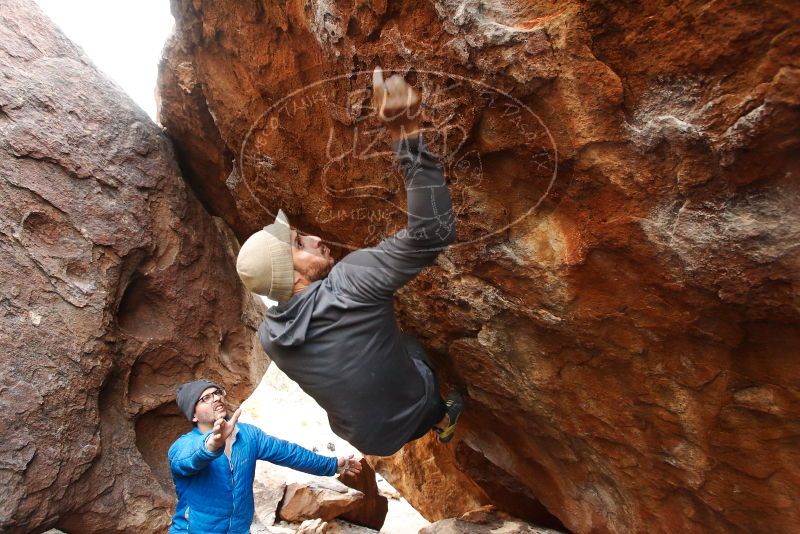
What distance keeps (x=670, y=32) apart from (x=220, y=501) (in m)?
3.03

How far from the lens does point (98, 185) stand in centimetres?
329

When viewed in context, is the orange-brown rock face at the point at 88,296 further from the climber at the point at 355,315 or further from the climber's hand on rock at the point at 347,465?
the climber at the point at 355,315

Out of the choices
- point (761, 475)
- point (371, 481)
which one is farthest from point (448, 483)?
point (761, 475)

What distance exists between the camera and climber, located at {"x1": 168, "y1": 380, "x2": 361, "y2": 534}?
2.94 m

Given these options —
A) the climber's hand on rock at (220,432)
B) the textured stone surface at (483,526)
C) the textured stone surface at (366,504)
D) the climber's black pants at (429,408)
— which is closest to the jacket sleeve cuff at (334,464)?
the climber's black pants at (429,408)

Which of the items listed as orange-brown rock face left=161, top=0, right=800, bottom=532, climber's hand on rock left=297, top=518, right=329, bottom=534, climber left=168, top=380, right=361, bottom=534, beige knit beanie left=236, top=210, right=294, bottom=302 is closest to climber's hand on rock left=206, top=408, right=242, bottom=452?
climber left=168, top=380, right=361, bottom=534

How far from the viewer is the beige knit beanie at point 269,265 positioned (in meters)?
2.23

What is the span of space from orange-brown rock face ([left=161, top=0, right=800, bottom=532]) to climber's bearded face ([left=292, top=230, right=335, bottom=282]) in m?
0.48

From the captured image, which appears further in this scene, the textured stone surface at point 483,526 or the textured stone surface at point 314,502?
the textured stone surface at point 314,502

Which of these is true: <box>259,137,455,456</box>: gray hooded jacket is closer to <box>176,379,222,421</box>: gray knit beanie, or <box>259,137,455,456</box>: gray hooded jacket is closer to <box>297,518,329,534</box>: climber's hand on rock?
<box>176,379,222,421</box>: gray knit beanie

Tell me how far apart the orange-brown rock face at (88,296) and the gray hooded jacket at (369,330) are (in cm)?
152

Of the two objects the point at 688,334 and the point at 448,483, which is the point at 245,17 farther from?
the point at 448,483

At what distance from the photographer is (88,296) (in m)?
3.15

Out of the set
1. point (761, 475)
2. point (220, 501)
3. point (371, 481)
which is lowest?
point (371, 481)
